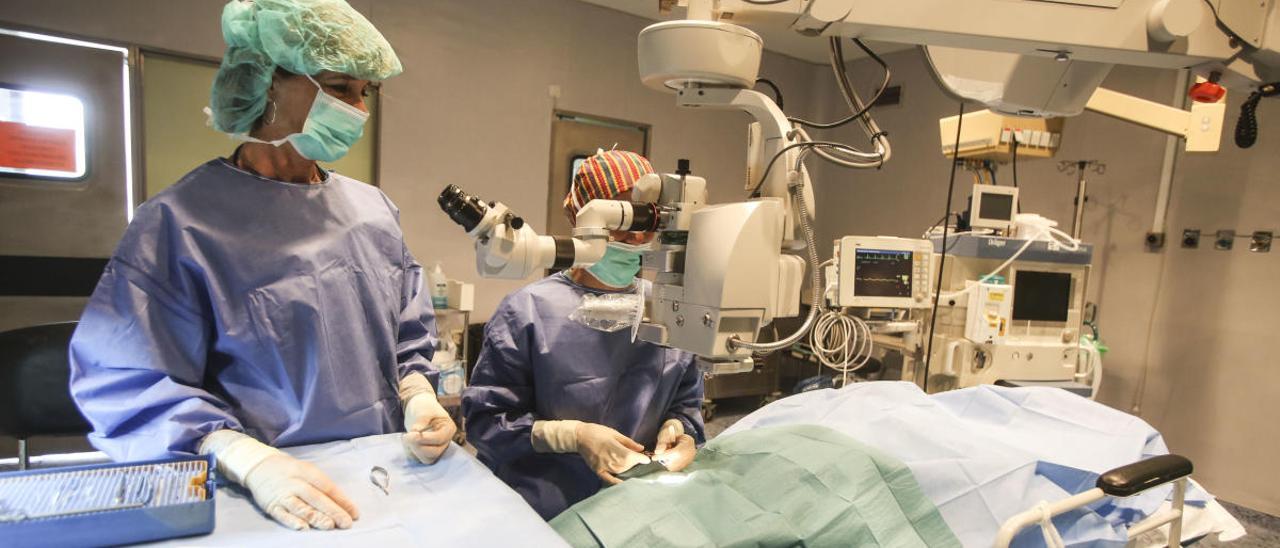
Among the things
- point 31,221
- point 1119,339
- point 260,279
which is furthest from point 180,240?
point 1119,339

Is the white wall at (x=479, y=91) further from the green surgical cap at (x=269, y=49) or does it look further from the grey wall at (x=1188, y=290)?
the green surgical cap at (x=269, y=49)

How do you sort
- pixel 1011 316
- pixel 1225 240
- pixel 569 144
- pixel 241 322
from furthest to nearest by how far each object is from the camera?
pixel 569 144
pixel 1225 240
pixel 1011 316
pixel 241 322

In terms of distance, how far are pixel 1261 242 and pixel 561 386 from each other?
377 cm

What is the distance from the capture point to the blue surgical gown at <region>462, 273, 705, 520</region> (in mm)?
1413

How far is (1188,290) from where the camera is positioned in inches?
136

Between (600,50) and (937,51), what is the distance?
336 cm

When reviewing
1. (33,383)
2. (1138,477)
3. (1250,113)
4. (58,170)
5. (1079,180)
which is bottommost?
(33,383)

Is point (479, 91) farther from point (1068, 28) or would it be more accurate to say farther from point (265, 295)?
point (1068, 28)

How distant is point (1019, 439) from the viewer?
5.15ft

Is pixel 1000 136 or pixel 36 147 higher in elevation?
pixel 1000 136

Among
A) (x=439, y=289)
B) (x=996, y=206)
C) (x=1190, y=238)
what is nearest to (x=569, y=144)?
(x=439, y=289)

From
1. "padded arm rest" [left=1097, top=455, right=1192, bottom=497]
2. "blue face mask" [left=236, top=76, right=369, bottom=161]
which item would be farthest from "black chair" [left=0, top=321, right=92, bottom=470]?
"padded arm rest" [left=1097, top=455, right=1192, bottom=497]

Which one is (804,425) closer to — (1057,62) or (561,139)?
(1057,62)

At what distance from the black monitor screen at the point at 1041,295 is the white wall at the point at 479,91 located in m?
2.49
